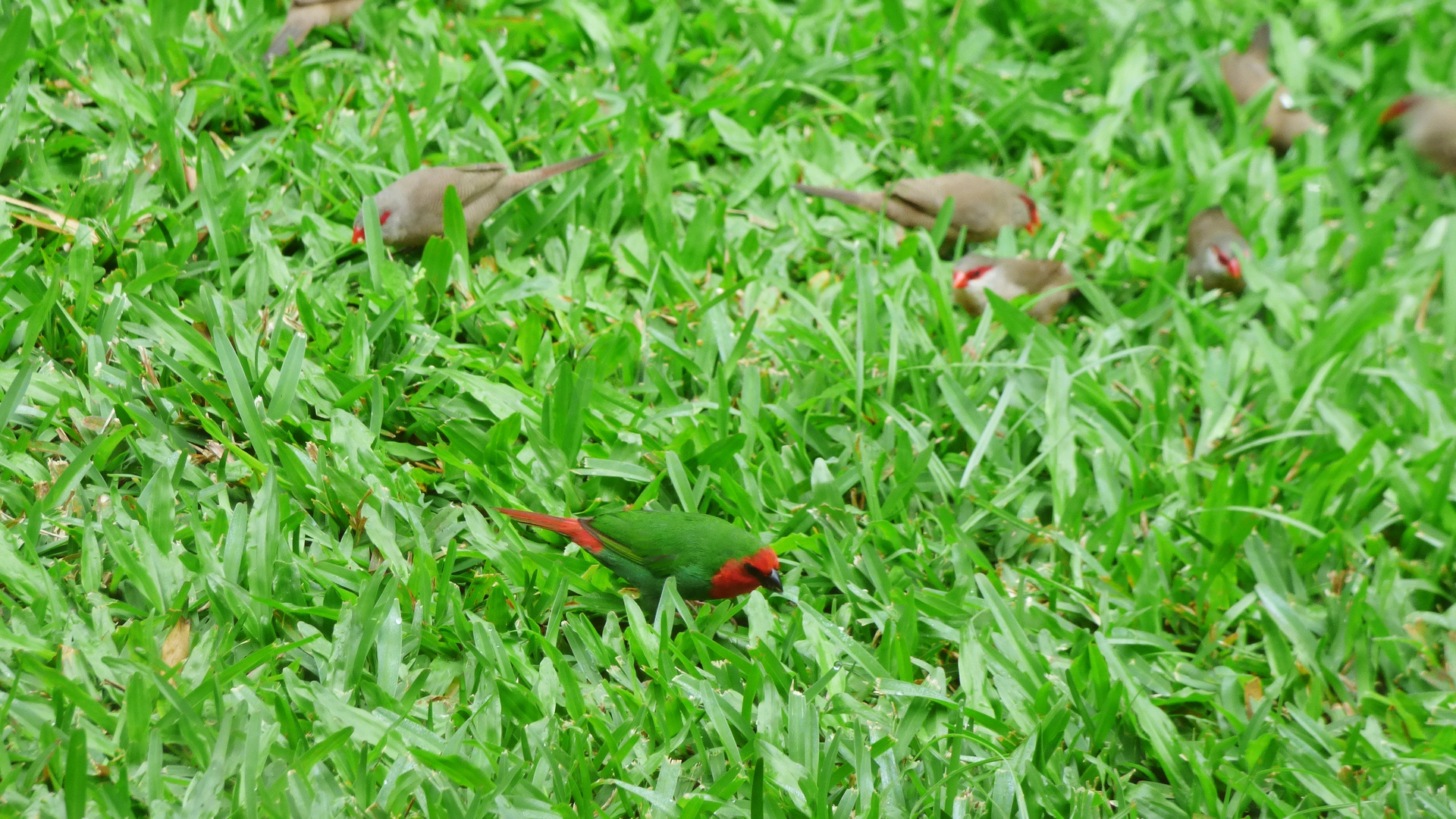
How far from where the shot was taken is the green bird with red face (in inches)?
102

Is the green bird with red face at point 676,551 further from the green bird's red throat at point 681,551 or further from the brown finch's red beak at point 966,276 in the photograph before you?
the brown finch's red beak at point 966,276

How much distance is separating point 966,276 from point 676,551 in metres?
1.59

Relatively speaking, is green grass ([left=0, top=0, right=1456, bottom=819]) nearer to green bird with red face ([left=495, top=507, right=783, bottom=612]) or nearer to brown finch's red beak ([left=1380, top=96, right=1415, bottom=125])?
green bird with red face ([left=495, top=507, right=783, bottom=612])

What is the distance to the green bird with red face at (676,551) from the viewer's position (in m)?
2.59

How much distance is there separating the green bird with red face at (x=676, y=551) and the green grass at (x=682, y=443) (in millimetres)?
80

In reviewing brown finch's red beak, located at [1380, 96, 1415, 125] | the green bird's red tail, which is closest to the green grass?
the green bird's red tail

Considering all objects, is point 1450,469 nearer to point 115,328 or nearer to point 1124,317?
point 1124,317

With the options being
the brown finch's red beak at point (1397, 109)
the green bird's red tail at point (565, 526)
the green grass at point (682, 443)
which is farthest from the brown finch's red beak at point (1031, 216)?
the green bird's red tail at point (565, 526)

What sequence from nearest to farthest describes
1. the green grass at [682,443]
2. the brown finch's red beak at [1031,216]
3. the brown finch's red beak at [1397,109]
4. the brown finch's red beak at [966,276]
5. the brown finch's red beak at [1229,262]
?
1. the green grass at [682,443]
2. the brown finch's red beak at [966,276]
3. the brown finch's red beak at [1229,262]
4. the brown finch's red beak at [1031,216]
5. the brown finch's red beak at [1397,109]

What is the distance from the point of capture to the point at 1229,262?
3.76 meters

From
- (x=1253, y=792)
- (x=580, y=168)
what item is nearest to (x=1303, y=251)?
(x=1253, y=792)

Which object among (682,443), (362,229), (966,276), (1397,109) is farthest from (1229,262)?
(362,229)

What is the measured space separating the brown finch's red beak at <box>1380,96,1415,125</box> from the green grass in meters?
0.22

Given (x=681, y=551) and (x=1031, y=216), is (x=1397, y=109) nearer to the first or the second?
(x=1031, y=216)
